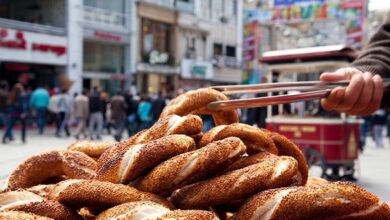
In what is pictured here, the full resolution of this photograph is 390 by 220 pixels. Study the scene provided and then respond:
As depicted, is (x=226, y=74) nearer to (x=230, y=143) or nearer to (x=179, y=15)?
(x=179, y=15)

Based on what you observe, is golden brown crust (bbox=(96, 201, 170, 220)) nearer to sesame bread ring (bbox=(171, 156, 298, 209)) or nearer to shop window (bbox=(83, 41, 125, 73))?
sesame bread ring (bbox=(171, 156, 298, 209))

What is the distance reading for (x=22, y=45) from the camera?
66.8 ft

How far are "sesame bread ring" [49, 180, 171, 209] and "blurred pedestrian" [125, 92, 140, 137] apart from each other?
14029mm

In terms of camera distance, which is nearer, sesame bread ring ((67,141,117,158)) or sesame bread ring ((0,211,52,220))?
sesame bread ring ((0,211,52,220))

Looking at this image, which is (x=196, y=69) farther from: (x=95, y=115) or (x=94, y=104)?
(x=95, y=115)

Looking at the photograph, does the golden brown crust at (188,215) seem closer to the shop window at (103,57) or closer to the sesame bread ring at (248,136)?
the sesame bread ring at (248,136)

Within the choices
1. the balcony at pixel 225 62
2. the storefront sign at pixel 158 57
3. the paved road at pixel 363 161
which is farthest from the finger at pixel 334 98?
the balcony at pixel 225 62

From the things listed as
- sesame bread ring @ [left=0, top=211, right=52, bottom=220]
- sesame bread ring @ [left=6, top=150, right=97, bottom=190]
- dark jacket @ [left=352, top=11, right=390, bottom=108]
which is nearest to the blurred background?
dark jacket @ [left=352, top=11, right=390, bottom=108]

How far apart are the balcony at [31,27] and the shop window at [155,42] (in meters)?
5.98

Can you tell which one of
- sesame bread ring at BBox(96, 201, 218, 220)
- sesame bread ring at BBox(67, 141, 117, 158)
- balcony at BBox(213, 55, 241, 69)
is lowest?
sesame bread ring at BBox(96, 201, 218, 220)

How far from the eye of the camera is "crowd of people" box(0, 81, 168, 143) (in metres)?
13.5

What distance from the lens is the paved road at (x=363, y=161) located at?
25.1ft

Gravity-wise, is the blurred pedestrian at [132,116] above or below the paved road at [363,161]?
above

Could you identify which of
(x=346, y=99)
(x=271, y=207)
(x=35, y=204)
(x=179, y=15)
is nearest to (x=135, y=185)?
(x=35, y=204)
